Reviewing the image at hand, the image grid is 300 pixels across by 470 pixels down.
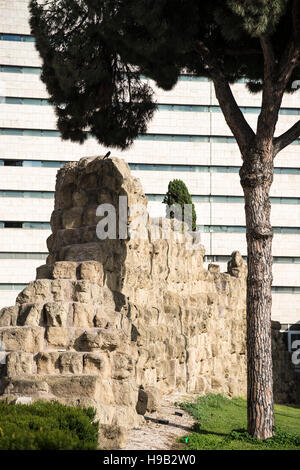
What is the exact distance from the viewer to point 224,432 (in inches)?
434

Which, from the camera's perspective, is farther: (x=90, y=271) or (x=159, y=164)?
(x=159, y=164)

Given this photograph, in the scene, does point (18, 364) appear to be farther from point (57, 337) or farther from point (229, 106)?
point (229, 106)

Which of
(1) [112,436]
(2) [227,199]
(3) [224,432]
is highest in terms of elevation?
(2) [227,199]

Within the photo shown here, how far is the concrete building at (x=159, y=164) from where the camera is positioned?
34250 millimetres

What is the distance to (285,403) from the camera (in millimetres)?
25625

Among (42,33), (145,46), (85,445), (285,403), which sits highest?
(42,33)

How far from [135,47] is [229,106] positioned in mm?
2071

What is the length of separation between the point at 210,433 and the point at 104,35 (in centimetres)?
719

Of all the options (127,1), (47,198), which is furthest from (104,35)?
(47,198)

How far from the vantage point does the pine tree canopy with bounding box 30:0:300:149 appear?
1059cm

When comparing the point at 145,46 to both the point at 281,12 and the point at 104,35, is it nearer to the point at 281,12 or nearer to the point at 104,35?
the point at 104,35

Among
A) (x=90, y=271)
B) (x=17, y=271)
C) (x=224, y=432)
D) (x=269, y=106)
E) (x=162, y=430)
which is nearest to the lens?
(x=162, y=430)

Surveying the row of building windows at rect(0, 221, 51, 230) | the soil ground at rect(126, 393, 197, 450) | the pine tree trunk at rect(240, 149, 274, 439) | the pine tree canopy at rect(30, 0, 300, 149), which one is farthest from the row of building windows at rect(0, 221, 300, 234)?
the pine tree trunk at rect(240, 149, 274, 439)

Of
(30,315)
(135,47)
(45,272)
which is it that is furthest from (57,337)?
(135,47)
